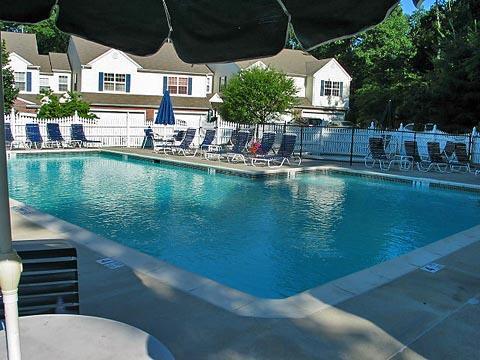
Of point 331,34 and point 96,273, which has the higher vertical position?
point 331,34

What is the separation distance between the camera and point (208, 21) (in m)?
2.65

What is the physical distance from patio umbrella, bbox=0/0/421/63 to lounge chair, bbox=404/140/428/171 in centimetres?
1533

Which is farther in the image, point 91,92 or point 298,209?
point 91,92

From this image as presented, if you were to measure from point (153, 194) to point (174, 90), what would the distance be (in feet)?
74.3

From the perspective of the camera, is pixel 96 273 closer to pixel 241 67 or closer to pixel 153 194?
pixel 153 194

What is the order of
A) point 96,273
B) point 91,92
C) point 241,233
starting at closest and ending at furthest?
point 96,273, point 241,233, point 91,92

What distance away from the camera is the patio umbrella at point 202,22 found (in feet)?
7.36

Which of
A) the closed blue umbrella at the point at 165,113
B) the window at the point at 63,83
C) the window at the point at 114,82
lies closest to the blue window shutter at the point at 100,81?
the window at the point at 114,82

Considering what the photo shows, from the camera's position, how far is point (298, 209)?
416 inches

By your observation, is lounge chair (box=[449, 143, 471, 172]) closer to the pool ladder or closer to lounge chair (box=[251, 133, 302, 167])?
the pool ladder

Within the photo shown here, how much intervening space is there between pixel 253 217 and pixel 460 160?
9816 millimetres

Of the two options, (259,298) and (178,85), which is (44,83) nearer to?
(178,85)

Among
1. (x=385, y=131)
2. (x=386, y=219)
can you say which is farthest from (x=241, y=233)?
(x=385, y=131)

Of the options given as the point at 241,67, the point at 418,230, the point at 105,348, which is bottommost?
the point at 418,230
